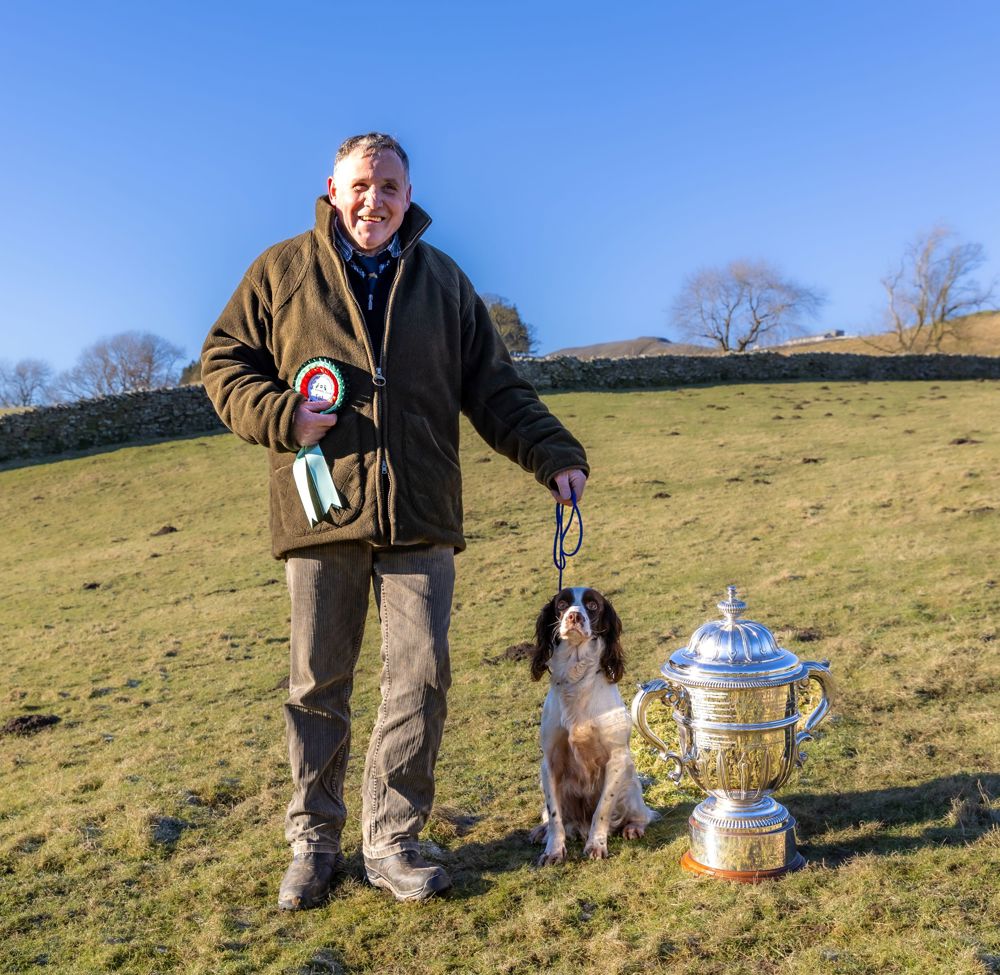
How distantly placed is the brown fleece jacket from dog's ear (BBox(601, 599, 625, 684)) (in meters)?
0.56

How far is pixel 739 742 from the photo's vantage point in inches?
140

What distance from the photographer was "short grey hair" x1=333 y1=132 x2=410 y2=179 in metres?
3.55

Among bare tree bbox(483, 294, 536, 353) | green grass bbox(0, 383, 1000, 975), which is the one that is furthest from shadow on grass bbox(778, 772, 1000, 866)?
bare tree bbox(483, 294, 536, 353)

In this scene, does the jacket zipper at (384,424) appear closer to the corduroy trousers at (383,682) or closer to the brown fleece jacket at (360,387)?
the brown fleece jacket at (360,387)

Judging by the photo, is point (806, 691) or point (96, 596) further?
→ point (96, 596)

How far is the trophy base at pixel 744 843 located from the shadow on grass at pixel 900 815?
179 mm

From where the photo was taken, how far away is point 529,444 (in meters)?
3.86

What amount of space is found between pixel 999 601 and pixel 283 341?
5793 mm

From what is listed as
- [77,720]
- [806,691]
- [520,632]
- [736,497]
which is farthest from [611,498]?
[806,691]

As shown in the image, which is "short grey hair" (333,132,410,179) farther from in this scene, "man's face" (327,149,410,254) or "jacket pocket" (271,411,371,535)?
"jacket pocket" (271,411,371,535)

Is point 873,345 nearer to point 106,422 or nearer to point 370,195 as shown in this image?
point 106,422

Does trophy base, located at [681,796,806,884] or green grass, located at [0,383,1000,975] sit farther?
trophy base, located at [681,796,806,884]

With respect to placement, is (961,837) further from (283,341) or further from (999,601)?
(999,601)

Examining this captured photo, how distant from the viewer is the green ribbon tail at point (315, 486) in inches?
137
